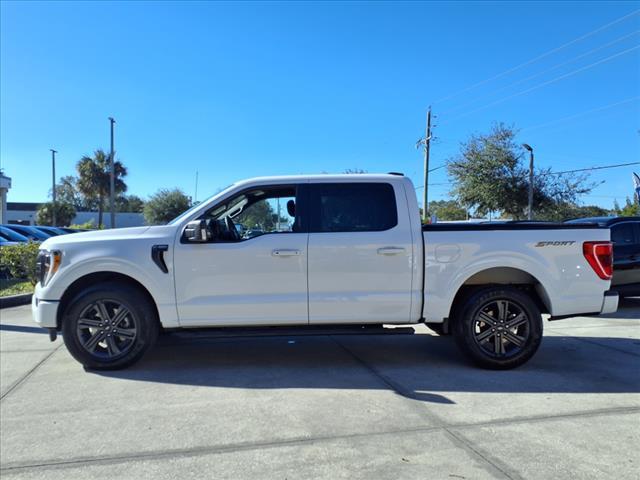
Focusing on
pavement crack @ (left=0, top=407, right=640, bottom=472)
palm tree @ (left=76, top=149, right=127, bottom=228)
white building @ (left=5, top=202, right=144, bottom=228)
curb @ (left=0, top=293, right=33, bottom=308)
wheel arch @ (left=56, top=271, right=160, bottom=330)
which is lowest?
pavement crack @ (left=0, top=407, right=640, bottom=472)

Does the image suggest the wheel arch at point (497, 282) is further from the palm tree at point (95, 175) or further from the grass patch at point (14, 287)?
the palm tree at point (95, 175)

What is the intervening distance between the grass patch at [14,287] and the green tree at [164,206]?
4101 centimetres

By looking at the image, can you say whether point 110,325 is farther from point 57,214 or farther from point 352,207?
point 57,214

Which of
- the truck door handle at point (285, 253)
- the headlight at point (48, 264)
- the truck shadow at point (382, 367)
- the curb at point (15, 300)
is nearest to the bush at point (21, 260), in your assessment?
the curb at point (15, 300)

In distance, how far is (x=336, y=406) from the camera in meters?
4.16

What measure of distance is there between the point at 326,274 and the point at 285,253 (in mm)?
467

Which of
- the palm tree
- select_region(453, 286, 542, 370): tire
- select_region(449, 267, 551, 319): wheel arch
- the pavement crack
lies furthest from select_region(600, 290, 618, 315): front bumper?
the palm tree

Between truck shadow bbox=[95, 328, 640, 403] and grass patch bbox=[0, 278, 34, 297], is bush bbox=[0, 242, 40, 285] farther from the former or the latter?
truck shadow bbox=[95, 328, 640, 403]

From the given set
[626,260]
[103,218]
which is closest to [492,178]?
[626,260]

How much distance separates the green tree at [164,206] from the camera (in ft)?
176

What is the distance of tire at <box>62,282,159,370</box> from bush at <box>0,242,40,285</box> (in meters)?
7.35

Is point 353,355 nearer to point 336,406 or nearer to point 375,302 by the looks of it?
point 375,302

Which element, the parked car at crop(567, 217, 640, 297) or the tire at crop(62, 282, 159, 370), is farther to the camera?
the parked car at crop(567, 217, 640, 297)

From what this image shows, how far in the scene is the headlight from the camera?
197 inches
